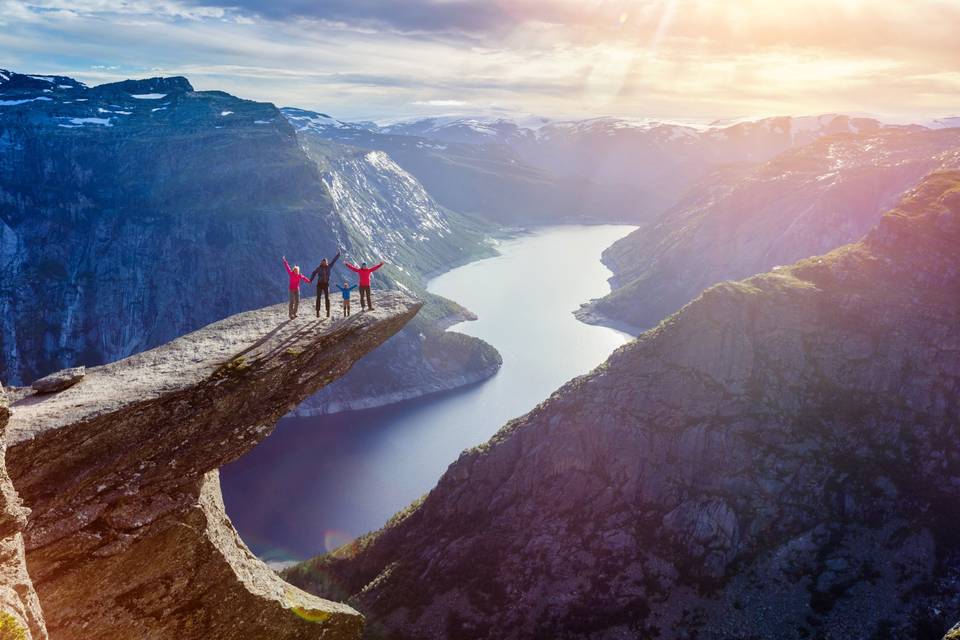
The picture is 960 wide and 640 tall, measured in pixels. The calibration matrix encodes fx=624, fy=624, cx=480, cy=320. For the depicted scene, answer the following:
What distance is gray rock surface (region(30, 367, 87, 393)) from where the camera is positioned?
1816 centimetres

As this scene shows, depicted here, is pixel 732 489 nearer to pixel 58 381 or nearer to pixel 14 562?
pixel 58 381

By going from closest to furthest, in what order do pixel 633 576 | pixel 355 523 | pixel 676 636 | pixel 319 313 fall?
pixel 319 313 < pixel 676 636 < pixel 633 576 < pixel 355 523

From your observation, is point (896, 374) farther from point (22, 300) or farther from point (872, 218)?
point (22, 300)

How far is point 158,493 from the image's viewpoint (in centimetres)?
1722

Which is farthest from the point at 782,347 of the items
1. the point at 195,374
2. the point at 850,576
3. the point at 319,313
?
the point at 195,374

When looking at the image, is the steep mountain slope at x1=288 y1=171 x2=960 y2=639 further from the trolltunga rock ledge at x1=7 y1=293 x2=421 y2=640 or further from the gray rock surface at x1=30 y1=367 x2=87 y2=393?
the gray rock surface at x1=30 y1=367 x2=87 y2=393

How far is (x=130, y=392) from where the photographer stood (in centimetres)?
1736

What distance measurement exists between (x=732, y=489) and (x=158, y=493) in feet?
238

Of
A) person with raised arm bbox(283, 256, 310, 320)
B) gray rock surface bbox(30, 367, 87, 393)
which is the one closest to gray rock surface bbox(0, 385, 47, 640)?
gray rock surface bbox(30, 367, 87, 393)

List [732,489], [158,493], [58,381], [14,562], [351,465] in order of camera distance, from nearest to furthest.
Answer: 1. [14,562]
2. [158,493]
3. [58,381]
4. [732,489]
5. [351,465]

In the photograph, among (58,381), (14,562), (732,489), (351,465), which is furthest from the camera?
(351,465)

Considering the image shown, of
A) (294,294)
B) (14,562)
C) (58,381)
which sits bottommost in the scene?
(14,562)

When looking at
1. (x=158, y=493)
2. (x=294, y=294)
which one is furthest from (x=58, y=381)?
(x=294, y=294)

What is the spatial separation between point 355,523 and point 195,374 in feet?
368
